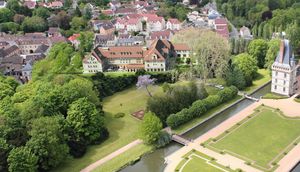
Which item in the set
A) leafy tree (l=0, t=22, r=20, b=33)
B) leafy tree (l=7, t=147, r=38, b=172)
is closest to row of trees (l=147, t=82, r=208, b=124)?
leafy tree (l=7, t=147, r=38, b=172)

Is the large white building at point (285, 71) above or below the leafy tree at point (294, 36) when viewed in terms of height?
below

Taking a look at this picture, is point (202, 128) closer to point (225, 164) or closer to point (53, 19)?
point (225, 164)

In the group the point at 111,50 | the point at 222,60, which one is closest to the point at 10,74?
the point at 111,50

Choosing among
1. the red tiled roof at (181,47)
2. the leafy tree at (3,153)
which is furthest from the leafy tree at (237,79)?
the leafy tree at (3,153)

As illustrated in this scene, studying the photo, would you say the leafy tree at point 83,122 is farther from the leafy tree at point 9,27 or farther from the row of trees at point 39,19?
the leafy tree at point 9,27

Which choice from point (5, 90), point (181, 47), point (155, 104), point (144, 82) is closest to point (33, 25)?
point (181, 47)

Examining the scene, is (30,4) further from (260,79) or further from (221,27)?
(260,79)
